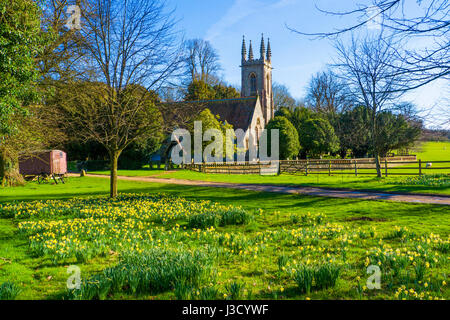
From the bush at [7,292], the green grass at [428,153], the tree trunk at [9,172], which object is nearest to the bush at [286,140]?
the green grass at [428,153]

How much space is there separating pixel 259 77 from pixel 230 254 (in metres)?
60.9

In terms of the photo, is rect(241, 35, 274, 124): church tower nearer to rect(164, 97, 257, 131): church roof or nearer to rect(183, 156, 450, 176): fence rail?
rect(164, 97, 257, 131): church roof

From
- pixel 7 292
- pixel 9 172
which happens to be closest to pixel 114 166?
pixel 7 292

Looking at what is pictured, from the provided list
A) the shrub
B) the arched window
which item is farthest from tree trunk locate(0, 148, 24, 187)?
the arched window

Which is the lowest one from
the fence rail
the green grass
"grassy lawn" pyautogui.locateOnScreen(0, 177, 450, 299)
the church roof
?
"grassy lawn" pyautogui.locateOnScreen(0, 177, 450, 299)

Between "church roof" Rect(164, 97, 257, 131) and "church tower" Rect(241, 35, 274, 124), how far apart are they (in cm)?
660

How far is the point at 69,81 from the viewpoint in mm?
13625

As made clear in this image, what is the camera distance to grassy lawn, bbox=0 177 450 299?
15.4ft

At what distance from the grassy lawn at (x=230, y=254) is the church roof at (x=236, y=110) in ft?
141

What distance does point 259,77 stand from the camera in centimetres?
6425

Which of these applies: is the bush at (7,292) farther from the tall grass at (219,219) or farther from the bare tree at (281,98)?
the bare tree at (281,98)

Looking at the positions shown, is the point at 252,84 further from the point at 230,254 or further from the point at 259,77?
the point at 230,254

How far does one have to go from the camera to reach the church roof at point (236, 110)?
5428cm
